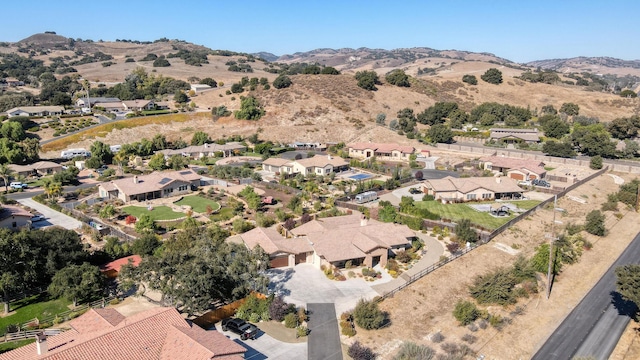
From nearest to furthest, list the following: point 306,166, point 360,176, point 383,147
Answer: point 360,176
point 306,166
point 383,147

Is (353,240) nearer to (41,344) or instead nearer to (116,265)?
(116,265)

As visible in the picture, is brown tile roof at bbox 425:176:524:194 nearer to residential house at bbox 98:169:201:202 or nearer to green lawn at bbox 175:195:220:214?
green lawn at bbox 175:195:220:214

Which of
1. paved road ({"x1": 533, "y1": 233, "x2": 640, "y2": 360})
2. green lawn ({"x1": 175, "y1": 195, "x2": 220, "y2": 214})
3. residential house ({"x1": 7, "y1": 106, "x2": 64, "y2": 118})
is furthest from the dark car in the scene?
residential house ({"x1": 7, "y1": 106, "x2": 64, "y2": 118})

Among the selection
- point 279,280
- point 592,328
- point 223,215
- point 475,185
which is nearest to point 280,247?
point 279,280

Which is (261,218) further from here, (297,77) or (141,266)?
(297,77)

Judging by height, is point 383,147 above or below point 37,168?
above

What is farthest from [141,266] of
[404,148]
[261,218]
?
[404,148]
